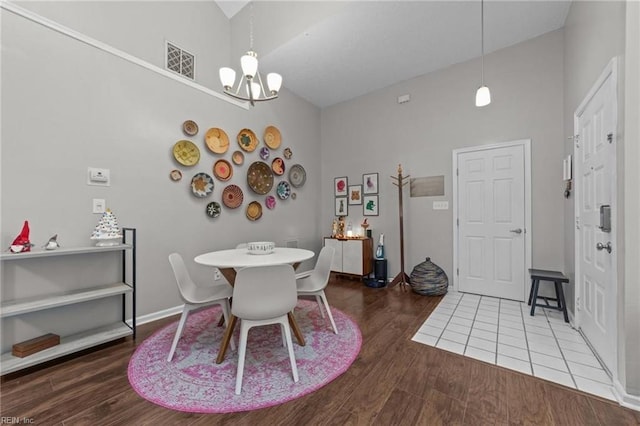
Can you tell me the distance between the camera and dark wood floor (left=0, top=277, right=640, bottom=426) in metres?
1.41

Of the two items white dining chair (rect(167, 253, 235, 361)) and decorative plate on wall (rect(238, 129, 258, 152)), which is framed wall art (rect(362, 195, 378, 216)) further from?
white dining chair (rect(167, 253, 235, 361))

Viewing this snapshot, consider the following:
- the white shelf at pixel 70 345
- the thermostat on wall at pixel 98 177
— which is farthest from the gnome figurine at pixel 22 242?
the white shelf at pixel 70 345

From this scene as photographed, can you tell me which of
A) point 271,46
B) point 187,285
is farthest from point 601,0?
point 187,285

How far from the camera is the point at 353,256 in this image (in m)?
4.33

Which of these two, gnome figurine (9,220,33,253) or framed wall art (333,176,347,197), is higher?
framed wall art (333,176,347,197)

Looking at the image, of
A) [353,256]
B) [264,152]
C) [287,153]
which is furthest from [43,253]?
[353,256]

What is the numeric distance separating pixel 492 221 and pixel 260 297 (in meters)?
3.29

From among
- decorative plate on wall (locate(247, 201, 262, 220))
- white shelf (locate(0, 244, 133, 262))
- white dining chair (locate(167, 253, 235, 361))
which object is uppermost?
decorative plate on wall (locate(247, 201, 262, 220))

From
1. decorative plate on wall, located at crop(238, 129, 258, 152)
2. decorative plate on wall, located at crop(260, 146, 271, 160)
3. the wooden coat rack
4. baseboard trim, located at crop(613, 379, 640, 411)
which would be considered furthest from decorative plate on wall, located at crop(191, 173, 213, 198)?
baseboard trim, located at crop(613, 379, 640, 411)

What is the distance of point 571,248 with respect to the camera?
8.93 feet

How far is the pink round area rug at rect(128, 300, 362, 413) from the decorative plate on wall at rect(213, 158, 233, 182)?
1788mm

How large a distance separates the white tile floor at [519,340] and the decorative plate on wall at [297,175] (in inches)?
114

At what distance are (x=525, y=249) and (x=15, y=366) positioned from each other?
16.3ft

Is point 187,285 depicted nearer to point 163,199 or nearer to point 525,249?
point 163,199
